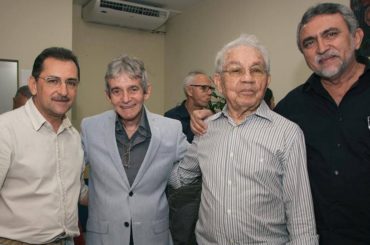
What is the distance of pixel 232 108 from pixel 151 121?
51 centimetres

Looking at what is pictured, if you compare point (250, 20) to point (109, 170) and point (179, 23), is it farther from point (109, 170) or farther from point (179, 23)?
point (109, 170)

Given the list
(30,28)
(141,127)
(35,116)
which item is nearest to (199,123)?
(141,127)

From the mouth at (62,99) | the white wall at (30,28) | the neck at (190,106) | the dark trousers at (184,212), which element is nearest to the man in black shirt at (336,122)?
the dark trousers at (184,212)

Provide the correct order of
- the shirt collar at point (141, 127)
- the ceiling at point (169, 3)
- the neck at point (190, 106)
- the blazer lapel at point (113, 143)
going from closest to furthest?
the blazer lapel at point (113, 143) → the shirt collar at point (141, 127) → the neck at point (190, 106) → the ceiling at point (169, 3)

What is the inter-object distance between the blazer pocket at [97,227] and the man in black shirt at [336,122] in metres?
1.03

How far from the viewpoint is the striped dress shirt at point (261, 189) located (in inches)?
53.2

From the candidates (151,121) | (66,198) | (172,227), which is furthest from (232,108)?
(66,198)

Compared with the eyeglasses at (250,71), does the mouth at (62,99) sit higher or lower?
lower

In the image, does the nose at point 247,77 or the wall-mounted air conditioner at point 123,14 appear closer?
the nose at point 247,77

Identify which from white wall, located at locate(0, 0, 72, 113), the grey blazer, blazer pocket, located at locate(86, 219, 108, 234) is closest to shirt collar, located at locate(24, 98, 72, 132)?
the grey blazer

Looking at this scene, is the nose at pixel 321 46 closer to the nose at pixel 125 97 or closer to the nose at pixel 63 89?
the nose at pixel 125 97

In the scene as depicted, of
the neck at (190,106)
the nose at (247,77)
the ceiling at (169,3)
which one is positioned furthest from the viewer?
the ceiling at (169,3)

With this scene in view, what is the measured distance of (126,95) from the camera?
1735 millimetres

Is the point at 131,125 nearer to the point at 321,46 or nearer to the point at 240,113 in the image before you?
the point at 240,113
